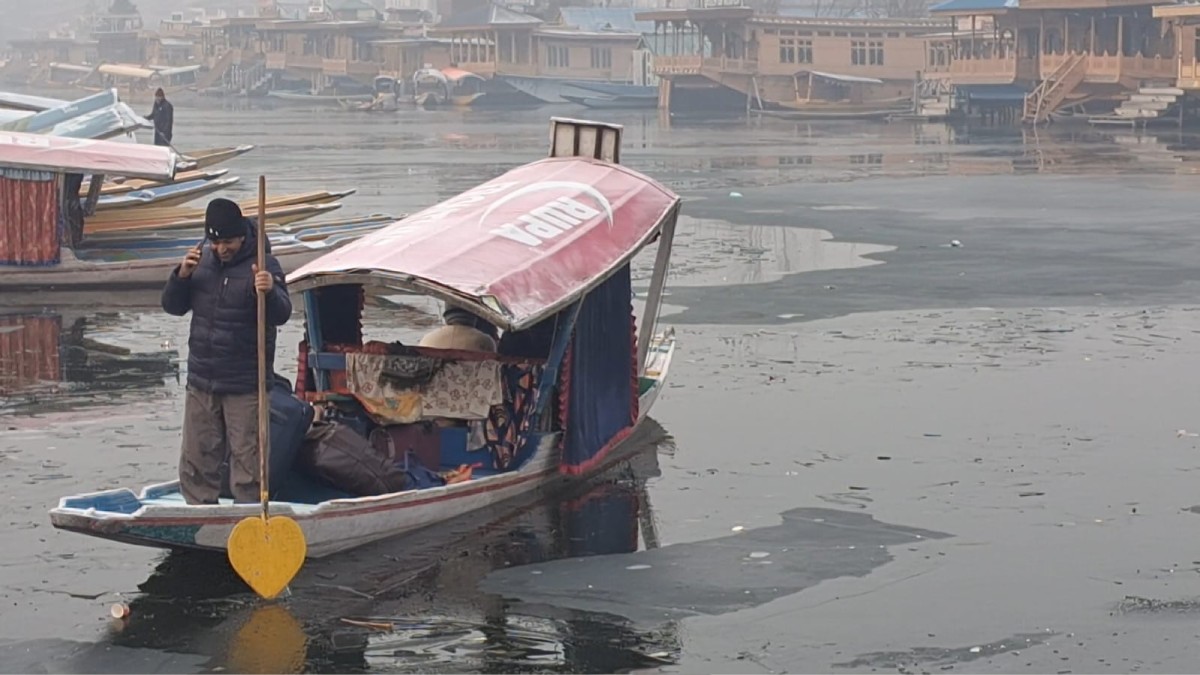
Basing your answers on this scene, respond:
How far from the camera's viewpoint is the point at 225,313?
8.45 metres

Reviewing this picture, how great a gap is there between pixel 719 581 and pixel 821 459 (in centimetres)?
281

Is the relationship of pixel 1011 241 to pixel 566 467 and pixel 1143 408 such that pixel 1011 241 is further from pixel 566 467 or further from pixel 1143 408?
pixel 566 467

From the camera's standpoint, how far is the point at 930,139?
163ft

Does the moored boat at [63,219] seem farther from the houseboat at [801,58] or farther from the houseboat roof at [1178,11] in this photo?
the houseboat at [801,58]

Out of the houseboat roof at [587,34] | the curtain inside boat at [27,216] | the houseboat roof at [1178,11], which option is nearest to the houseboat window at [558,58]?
the houseboat roof at [587,34]

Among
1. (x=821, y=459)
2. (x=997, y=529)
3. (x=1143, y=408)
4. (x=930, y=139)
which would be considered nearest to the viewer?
(x=997, y=529)

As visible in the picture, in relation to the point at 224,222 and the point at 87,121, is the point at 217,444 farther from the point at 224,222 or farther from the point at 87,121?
the point at 87,121

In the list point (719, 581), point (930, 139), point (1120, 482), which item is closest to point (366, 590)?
point (719, 581)

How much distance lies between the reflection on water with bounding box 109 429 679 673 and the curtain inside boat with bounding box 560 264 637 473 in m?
1.00

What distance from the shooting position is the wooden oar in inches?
314

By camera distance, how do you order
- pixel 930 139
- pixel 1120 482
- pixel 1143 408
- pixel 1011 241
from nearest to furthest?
pixel 1120 482 → pixel 1143 408 → pixel 1011 241 → pixel 930 139

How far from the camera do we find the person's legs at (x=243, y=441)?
8.52 meters

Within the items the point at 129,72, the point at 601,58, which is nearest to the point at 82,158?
the point at 601,58

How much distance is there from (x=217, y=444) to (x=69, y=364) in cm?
684
